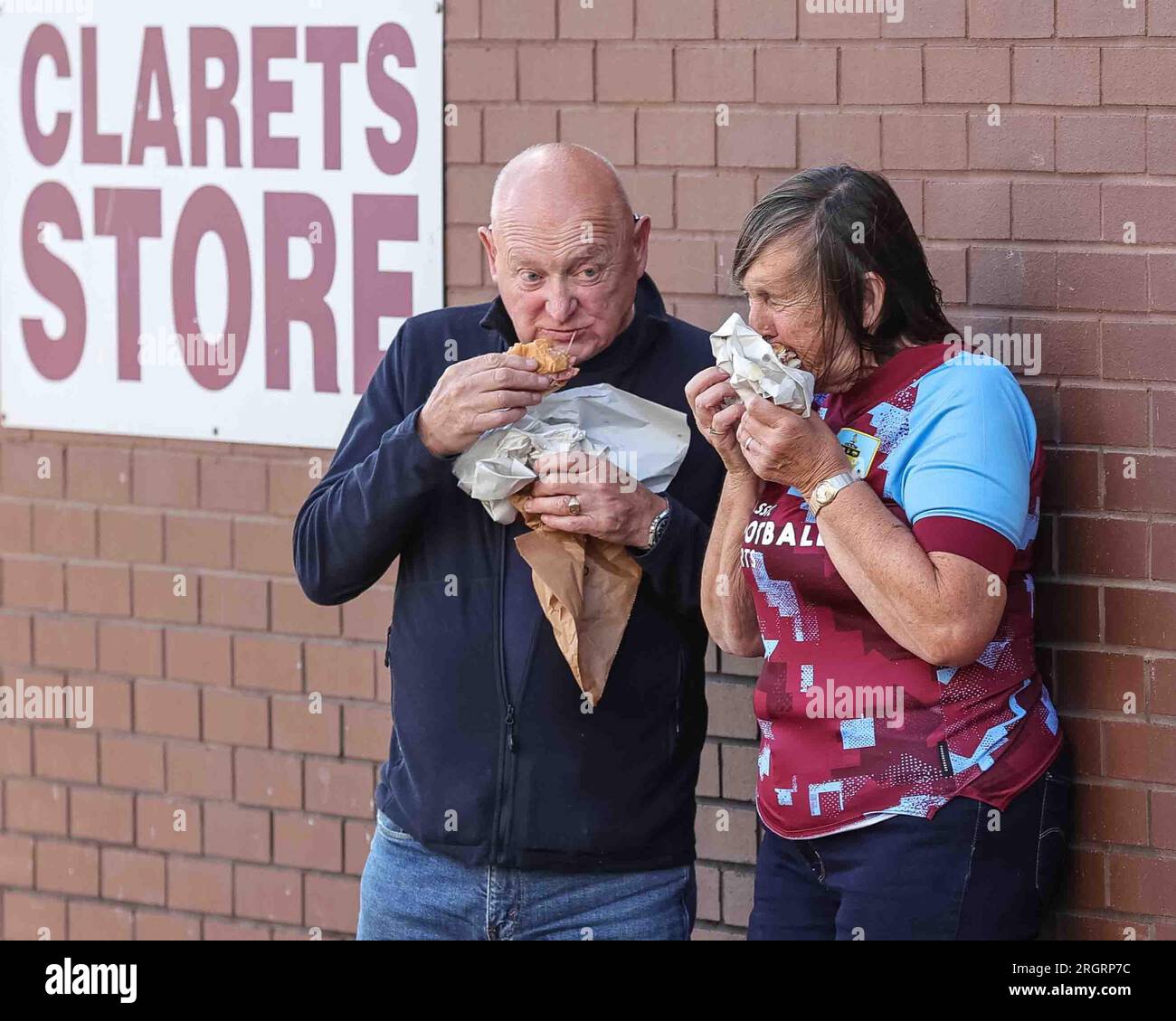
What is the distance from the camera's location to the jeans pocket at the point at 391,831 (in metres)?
3.28

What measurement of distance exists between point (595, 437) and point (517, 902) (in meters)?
0.87

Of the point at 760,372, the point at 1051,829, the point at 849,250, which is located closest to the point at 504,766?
the point at 760,372

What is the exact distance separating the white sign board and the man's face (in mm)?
1053

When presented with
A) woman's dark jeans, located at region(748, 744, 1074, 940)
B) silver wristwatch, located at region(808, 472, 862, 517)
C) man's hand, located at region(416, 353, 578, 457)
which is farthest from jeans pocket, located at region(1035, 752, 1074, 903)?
man's hand, located at region(416, 353, 578, 457)

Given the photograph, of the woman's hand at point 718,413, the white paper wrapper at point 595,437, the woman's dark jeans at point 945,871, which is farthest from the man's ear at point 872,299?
the woman's dark jeans at point 945,871

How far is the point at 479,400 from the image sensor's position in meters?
3.00

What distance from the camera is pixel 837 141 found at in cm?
372

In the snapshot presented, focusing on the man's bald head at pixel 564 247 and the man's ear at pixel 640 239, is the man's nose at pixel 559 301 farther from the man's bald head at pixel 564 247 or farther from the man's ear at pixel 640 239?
the man's ear at pixel 640 239

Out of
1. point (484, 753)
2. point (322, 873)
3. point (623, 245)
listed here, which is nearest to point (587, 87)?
point (623, 245)

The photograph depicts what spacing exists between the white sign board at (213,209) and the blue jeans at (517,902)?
1464 mm

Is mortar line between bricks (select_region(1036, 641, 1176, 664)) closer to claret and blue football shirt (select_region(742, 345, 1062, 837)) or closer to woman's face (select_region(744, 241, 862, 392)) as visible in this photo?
claret and blue football shirt (select_region(742, 345, 1062, 837))

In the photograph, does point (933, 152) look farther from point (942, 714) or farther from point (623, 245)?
point (942, 714)

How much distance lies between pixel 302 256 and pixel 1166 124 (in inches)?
82.9

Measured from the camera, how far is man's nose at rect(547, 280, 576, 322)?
3.17 metres
